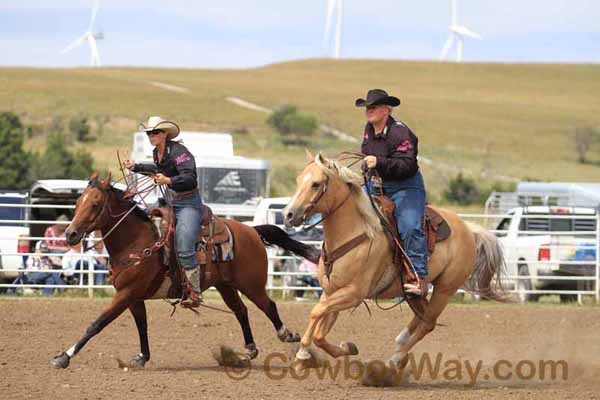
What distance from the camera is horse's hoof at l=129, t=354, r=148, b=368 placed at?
971 centimetres

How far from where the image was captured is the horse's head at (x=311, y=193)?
323 inches

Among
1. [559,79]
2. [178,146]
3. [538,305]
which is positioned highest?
[559,79]

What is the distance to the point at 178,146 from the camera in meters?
9.64

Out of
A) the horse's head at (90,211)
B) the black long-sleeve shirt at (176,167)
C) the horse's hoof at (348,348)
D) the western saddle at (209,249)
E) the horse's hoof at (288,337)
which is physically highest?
the black long-sleeve shirt at (176,167)

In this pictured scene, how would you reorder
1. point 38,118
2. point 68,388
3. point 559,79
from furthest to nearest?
point 559,79 < point 38,118 < point 68,388

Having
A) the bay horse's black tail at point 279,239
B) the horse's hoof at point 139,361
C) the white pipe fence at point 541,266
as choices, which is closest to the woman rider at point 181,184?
the horse's hoof at point 139,361

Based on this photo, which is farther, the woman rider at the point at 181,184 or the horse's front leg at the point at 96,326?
the woman rider at the point at 181,184

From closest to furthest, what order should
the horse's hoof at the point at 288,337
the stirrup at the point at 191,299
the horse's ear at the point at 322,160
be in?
the horse's ear at the point at 322,160 → the stirrup at the point at 191,299 → the horse's hoof at the point at 288,337

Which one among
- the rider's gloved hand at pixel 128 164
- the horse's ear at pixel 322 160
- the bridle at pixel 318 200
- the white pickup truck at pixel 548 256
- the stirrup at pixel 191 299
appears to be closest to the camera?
the bridle at pixel 318 200

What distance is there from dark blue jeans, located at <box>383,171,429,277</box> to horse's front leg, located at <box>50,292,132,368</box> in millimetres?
2443

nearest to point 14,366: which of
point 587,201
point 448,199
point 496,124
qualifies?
point 587,201

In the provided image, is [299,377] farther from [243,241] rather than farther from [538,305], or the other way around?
[538,305]

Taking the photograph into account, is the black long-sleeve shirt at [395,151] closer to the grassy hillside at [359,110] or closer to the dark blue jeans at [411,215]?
the dark blue jeans at [411,215]

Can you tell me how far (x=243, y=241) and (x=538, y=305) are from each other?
7988 millimetres
